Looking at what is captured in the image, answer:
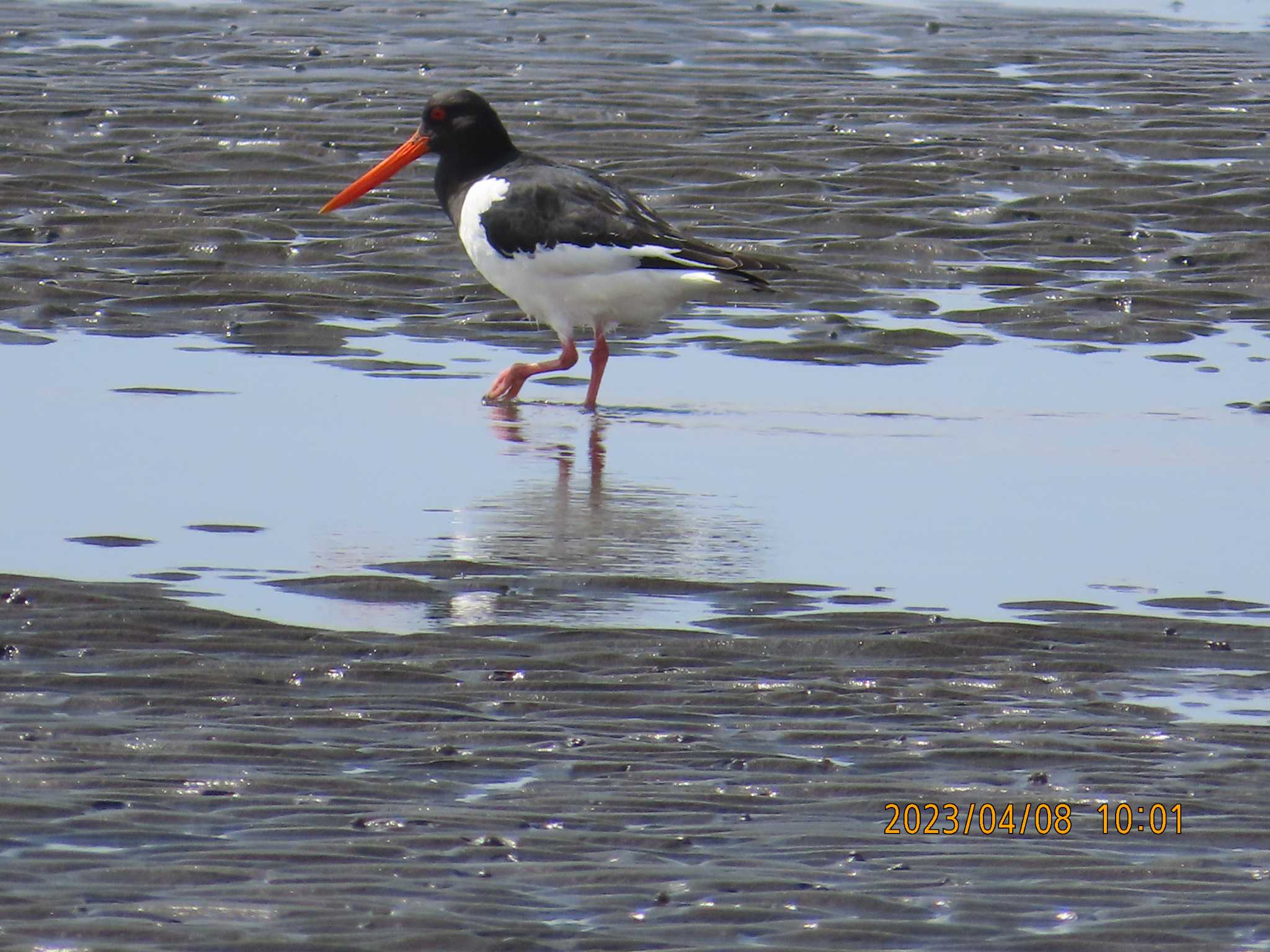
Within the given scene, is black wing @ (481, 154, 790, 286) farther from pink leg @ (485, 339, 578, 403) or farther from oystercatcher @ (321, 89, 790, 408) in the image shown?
pink leg @ (485, 339, 578, 403)

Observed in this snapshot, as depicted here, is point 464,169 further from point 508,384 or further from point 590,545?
point 590,545

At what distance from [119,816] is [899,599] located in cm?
255

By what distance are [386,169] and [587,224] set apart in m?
2.05

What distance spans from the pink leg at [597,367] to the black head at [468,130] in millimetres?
1305

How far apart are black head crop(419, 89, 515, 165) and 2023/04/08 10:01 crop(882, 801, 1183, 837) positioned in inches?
253

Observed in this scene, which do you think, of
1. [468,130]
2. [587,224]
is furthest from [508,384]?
[468,130]

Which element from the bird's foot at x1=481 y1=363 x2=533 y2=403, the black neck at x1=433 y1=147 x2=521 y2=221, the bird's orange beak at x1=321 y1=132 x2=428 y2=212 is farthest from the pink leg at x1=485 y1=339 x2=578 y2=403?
the bird's orange beak at x1=321 y1=132 x2=428 y2=212

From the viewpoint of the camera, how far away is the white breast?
9.69m

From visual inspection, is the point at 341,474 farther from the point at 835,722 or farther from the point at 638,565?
the point at 835,722

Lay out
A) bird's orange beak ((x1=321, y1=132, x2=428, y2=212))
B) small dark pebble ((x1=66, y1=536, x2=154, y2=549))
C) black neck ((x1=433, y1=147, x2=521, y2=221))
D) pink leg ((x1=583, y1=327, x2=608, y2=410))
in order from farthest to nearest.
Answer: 1. bird's orange beak ((x1=321, y1=132, x2=428, y2=212))
2. black neck ((x1=433, y1=147, x2=521, y2=221))
3. pink leg ((x1=583, y1=327, x2=608, y2=410))
4. small dark pebble ((x1=66, y1=536, x2=154, y2=549))

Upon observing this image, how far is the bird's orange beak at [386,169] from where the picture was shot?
1119cm

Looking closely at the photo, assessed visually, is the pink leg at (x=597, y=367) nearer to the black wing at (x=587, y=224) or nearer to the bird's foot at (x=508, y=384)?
the bird's foot at (x=508, y=384)

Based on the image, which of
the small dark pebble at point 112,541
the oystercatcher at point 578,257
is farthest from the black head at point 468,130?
the small dark pebble at point 112,541

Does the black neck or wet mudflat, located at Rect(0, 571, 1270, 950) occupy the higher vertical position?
the black neck
